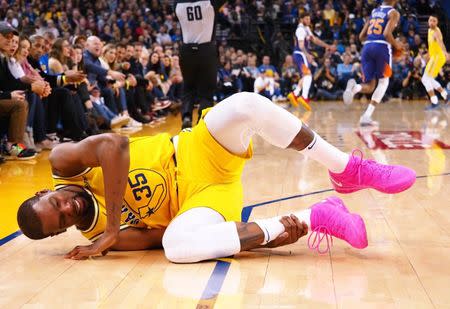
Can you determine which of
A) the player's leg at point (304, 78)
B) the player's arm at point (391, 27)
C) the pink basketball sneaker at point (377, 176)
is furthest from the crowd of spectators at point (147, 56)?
the pink basketball sneaker at point (377, 176)

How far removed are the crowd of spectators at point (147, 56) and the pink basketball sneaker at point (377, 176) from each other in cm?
436

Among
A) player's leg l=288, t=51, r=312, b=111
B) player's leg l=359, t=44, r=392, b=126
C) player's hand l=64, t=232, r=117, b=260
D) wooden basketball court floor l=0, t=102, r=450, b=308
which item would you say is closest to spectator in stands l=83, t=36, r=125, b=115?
player's leg l=359, t=44, r=392, b=126

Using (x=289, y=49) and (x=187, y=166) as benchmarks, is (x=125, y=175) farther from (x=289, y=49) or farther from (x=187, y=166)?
(x=289, y=49)

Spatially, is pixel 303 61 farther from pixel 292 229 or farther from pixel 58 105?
pixel 292 229

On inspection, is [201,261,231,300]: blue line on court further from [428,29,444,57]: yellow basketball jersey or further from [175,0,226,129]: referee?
[428,29,444,57]: yellow basketball jersey

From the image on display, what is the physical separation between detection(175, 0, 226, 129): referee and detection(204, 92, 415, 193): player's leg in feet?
12.6

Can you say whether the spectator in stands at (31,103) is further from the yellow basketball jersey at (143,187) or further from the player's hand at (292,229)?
the player's hand at (292,229)

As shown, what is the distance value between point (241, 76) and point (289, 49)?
8.09 feet

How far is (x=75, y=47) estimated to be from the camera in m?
8.70

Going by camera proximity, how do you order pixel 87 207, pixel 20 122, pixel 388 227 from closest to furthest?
pixel 87 207
pixel 388 227
pixel 20 122

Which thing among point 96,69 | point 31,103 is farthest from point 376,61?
point 31,103

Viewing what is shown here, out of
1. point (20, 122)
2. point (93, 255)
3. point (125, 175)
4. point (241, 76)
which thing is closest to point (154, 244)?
point (93, 255)

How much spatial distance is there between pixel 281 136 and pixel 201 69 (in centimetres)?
429

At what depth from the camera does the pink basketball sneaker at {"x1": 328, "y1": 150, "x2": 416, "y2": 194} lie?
3.34 metres
